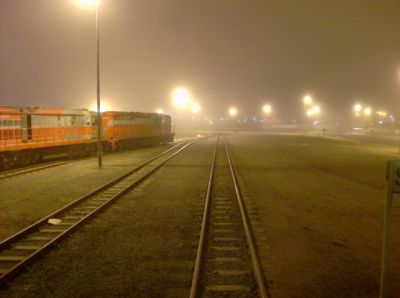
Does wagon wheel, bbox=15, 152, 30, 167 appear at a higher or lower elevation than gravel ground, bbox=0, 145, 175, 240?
higher

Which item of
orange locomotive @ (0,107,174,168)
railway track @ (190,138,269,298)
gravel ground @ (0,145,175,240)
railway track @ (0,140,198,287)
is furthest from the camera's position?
orange locomotive @ (0,107,174,168)

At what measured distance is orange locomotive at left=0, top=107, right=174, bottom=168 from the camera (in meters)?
22.9

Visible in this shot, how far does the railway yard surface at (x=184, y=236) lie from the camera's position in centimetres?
676

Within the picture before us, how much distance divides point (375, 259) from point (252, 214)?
4.37m

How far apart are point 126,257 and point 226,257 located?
6.23ft

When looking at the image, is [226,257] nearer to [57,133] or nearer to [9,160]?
[9,160]

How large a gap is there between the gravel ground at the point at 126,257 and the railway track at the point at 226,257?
0.23 meters

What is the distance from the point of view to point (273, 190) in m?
16.4

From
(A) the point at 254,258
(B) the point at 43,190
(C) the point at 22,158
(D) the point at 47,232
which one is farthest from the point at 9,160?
(A) the point at 254,258

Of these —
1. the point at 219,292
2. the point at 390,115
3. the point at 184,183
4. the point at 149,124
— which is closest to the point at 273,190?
the point at 184,183

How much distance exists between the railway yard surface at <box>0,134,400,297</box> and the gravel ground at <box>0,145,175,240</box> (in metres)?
0.04

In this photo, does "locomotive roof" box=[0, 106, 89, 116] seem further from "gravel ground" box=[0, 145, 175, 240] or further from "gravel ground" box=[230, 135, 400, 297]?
"gravel ground" box=[230, 135, 400, 297]

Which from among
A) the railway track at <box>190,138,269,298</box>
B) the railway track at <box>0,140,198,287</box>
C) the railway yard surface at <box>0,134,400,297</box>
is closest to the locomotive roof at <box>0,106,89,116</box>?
the railway yard surface at <box>0,134,400,297</box>

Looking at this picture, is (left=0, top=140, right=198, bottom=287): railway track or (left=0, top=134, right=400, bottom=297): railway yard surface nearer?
(left=0, top=134, right=400, bottom=297): railway yard surface
